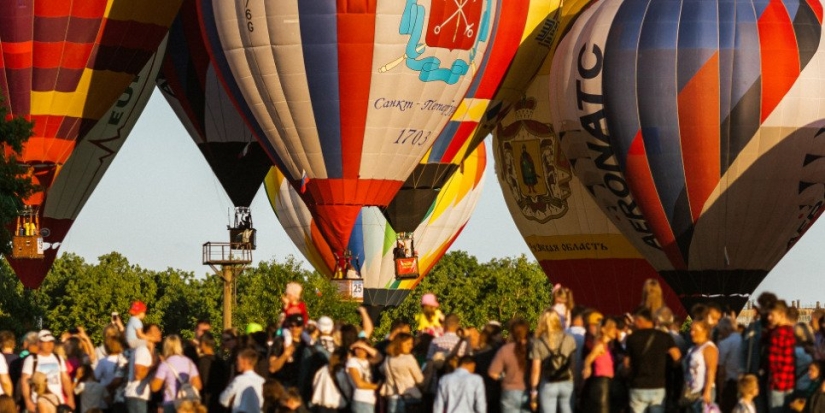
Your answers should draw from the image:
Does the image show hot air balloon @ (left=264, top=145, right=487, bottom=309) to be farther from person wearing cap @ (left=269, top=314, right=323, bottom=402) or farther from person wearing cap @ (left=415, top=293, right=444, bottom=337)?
person wearing cap @ (left=269, top=314, right=323, bottom=402)

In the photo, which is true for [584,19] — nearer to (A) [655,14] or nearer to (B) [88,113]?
(A) [655,14]

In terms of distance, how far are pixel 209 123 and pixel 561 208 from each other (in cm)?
633

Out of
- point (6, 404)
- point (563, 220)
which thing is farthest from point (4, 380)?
point (563, 220)

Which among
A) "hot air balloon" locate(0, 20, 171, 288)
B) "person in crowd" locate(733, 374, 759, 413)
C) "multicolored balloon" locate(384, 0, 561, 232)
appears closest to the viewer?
"person in crowd" locate(733, 374, 759, 413)

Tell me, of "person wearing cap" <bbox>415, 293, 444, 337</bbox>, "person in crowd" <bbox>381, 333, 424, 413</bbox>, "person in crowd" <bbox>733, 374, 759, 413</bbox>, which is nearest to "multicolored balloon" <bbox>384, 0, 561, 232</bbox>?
"person wearing cap" <bbox>415, 293, 444, 337</bbox>

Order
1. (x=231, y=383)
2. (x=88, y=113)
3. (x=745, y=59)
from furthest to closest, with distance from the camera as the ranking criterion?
1. (x=88, y=113)
2. (x=745, y=59)
3. (x=231, y=383)

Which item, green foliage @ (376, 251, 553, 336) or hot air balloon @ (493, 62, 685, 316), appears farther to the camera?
green foliage @ (376, 251, 553, 336)

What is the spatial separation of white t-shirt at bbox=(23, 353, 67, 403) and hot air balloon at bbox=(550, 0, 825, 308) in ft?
43.5

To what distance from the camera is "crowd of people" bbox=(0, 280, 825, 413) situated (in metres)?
14.6

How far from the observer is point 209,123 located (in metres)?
32.9

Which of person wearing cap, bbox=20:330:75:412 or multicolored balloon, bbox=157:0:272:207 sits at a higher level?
multicolored balloon, bbox=157:0:272:207

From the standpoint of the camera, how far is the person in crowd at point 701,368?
47.3 feet

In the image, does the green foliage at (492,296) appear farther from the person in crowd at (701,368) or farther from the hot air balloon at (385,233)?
the person in crowd at (701,368)

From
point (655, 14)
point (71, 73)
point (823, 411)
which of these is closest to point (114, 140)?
point (71, 73)
